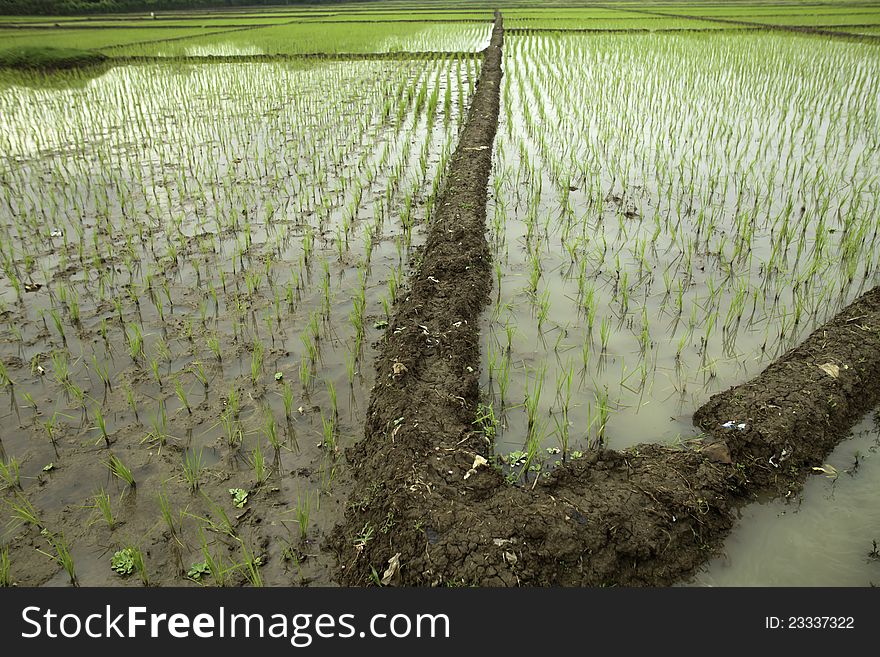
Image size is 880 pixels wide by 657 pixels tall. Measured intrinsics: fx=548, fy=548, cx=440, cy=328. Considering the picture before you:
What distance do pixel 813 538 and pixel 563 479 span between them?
0.97 metres

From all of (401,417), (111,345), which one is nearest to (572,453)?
(401,417)

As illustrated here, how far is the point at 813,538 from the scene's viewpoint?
2145 mm

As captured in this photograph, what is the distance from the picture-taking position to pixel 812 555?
2084 millimetres

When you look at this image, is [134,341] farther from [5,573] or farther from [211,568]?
[211,568]

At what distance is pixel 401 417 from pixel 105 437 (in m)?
1.45

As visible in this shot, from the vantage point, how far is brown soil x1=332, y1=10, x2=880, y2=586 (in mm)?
1998

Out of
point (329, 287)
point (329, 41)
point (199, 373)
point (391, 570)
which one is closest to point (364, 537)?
point (391, 570)

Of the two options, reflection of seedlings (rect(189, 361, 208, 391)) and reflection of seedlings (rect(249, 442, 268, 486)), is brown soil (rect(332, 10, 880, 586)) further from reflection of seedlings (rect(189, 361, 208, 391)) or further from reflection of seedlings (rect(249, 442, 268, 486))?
reflection of seedlings (rect(189, 361, 208, 391))

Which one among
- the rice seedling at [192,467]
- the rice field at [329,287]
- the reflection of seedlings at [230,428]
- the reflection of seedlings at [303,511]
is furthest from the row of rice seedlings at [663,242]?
the rice seedling at [192,467]

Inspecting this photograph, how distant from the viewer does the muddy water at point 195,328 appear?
228 centimetres

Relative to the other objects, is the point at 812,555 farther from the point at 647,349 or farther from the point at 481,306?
the point at 481,306

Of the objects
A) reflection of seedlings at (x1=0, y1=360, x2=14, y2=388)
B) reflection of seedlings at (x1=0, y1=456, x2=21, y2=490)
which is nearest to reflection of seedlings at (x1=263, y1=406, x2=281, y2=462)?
reflection of seedlings at (x1=0, y1=456, x2=21, y2=490)

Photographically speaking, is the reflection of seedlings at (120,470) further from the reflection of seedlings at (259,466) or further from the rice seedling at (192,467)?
the reflection of seedlings at (259,466)

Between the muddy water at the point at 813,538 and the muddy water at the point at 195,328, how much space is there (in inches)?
62.0
